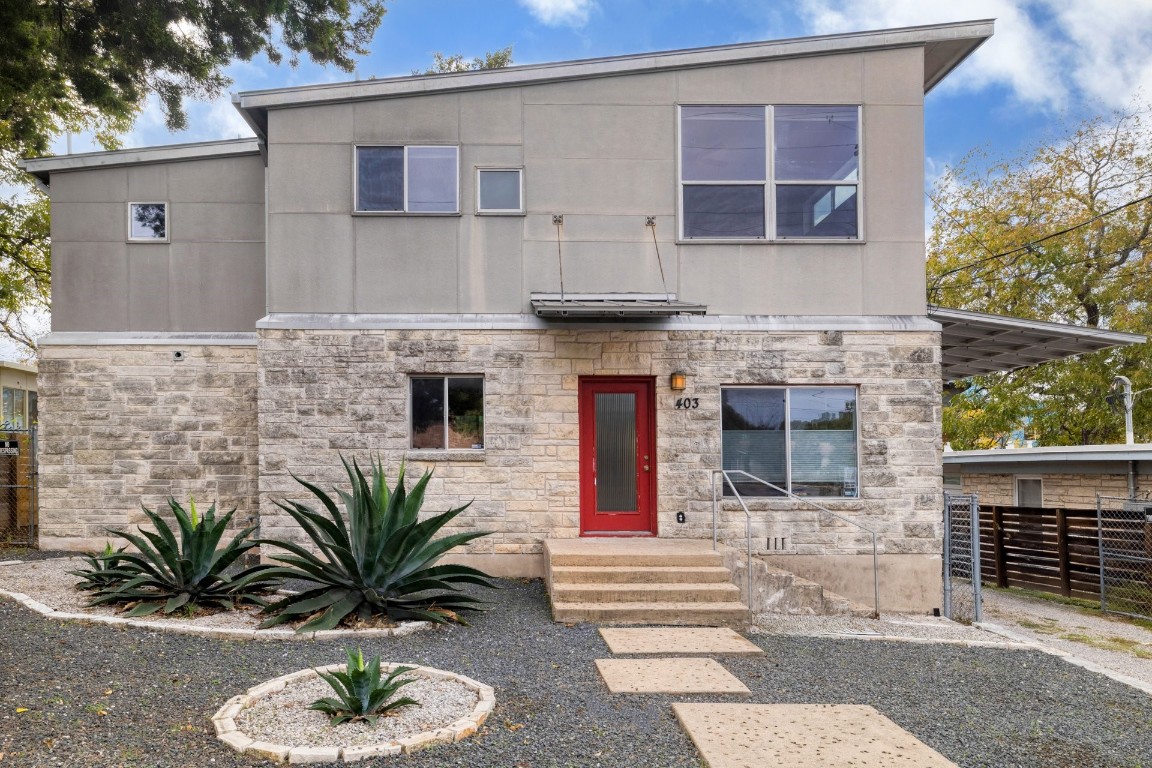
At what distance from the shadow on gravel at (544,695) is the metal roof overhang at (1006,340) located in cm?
477

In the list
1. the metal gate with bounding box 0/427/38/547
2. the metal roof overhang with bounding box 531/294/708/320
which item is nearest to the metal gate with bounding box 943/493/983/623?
the metal roof overhang with bounding box 531/294/708/320

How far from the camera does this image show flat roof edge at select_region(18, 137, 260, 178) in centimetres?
1071

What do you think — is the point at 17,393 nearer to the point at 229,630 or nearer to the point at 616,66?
the point at 229,630

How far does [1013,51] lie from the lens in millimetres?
43656

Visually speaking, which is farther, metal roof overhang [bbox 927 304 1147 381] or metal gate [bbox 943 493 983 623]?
metal roof overhang [bbox 927 304 1147 381]

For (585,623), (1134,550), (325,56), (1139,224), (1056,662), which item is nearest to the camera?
(1056,662)

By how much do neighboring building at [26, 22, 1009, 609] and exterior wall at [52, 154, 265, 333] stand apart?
155 cm

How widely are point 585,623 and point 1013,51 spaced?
48347mm

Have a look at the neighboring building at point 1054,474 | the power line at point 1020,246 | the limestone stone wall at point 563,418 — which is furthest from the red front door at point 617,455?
the power line at point 1020,246


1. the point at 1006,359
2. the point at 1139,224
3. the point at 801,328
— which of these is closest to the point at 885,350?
the point at 801,328

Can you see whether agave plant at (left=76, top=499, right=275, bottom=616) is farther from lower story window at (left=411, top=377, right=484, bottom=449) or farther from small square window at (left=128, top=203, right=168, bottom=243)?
small square window at (left=128, top=203, right=168, bottom=243)

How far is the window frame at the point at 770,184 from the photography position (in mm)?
9742

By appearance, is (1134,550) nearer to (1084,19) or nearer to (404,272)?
(404,272)

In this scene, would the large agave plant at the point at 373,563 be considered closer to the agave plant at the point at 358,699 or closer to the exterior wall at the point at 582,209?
the agave plant at the point at 358,699
